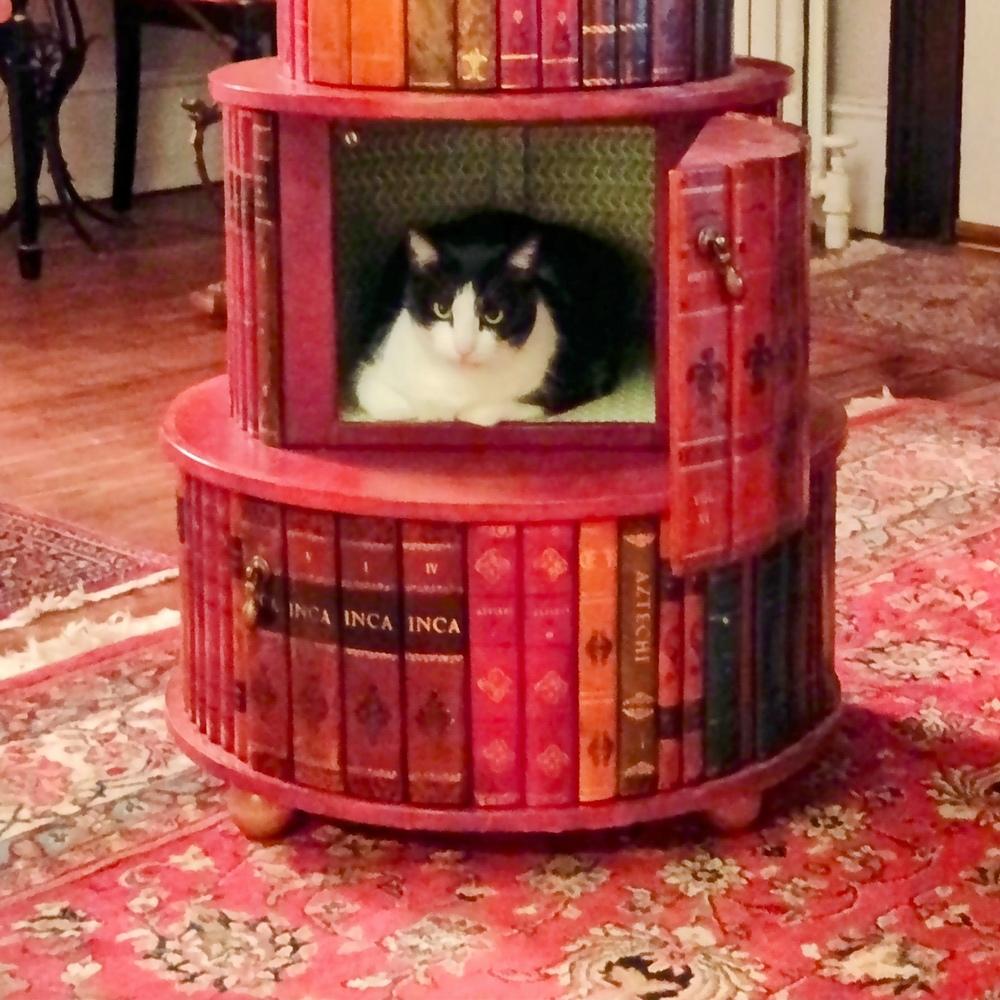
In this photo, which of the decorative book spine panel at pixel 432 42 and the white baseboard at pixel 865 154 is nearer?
the decorative book spine panel at pixel 432 42

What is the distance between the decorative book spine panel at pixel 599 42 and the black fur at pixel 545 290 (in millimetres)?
193

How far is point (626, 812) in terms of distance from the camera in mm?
1365

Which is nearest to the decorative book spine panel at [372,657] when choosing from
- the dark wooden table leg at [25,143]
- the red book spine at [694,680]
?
the red book spine at [694,680]

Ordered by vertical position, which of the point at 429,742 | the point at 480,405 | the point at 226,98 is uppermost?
the point at 226,98

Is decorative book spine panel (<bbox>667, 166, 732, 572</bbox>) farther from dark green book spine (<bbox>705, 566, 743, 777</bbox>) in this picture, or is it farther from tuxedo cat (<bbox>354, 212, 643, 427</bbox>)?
tuxedo cat (<bbox>354, 212, 643, 427</bbox>)

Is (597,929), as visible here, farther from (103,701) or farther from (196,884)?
(103,701)

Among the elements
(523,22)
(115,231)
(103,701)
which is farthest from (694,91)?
(115,231)

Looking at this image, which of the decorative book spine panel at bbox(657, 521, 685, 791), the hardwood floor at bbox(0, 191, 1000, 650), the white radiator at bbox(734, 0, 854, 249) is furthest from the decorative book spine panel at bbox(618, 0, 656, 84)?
the white radiator at bbox(734, 0, 854, 249)

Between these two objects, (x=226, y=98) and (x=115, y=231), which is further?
(x=115, y=231)

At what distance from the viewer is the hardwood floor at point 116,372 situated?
2.26m

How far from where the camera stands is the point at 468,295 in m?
A: 1.46

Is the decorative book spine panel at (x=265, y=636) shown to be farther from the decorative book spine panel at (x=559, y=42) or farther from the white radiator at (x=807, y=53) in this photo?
the white radiator at (x=807, y=53)

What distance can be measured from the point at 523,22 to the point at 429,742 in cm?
53

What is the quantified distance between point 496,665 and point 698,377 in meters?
0.26
